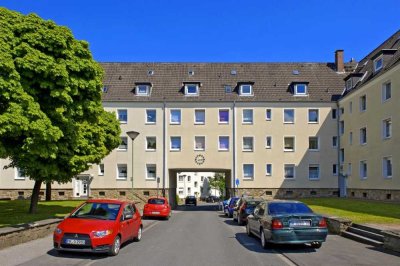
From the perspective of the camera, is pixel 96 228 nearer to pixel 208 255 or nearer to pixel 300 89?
pixel 208 255

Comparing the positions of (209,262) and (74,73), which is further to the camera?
(74,73)

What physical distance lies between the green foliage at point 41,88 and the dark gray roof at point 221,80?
1199 inches

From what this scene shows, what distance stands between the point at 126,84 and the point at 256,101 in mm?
14709

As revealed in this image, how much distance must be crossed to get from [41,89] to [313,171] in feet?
122

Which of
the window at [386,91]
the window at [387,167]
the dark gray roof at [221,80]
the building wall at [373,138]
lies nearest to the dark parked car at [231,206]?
the building wall at [373,138]

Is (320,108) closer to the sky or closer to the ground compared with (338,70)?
closer to the ground

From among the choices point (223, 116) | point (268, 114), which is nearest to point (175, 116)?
point (223, 116)

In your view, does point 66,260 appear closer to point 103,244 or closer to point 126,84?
point 103,244

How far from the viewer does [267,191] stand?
4875 cm

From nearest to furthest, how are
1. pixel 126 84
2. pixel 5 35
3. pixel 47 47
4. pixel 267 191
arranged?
pixel 5 35, pixel 47 47, pixel 267 191, pixel 126 84

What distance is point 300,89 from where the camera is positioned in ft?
165

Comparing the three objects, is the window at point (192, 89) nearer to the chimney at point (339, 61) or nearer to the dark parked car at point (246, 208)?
the chimney at point (339, 61)

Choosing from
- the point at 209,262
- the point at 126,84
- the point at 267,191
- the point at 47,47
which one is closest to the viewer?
the point at 209,262

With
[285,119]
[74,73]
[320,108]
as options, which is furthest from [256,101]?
[74,73]
